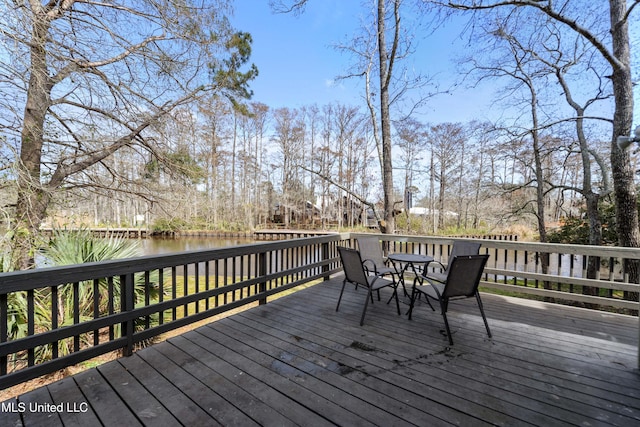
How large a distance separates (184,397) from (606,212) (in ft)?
32.8

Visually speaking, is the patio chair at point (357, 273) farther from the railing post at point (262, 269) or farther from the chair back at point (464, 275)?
the railing post at point (262, 269)

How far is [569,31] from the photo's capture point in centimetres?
597

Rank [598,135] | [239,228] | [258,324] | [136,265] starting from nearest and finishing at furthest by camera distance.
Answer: [136,265]
[258,324]
[598,135]
[239,228]

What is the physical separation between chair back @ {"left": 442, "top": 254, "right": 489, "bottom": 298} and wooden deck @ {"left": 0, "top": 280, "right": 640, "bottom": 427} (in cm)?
44

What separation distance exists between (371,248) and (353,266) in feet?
4.56

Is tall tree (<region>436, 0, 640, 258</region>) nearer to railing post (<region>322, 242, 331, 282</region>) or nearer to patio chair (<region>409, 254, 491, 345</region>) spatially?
patio chair (<region>409, 254, 491, 345</region>)

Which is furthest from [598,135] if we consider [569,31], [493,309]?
[493,309]

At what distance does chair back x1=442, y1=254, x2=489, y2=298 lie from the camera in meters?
2.45

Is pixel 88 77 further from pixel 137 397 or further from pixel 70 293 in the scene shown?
pixel 137 397

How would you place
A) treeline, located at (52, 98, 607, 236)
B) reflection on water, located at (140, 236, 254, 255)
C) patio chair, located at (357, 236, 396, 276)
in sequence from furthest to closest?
1. reflection on water, located at (140, 236, 254, 255)
2. treeline, located at (52, 98, 607, 236)
3. patio chair, located at (357, 236, 396, 276)

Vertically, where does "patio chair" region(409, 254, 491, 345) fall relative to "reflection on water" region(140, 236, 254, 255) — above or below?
above

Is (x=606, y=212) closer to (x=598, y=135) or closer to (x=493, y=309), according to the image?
(x=598, y=135)

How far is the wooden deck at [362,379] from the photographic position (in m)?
1.54

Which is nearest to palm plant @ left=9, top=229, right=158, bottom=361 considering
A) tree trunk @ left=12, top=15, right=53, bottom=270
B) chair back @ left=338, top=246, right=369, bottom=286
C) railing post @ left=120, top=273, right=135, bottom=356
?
tree trunk @ left=12, top=15, right=53, bottom=270
